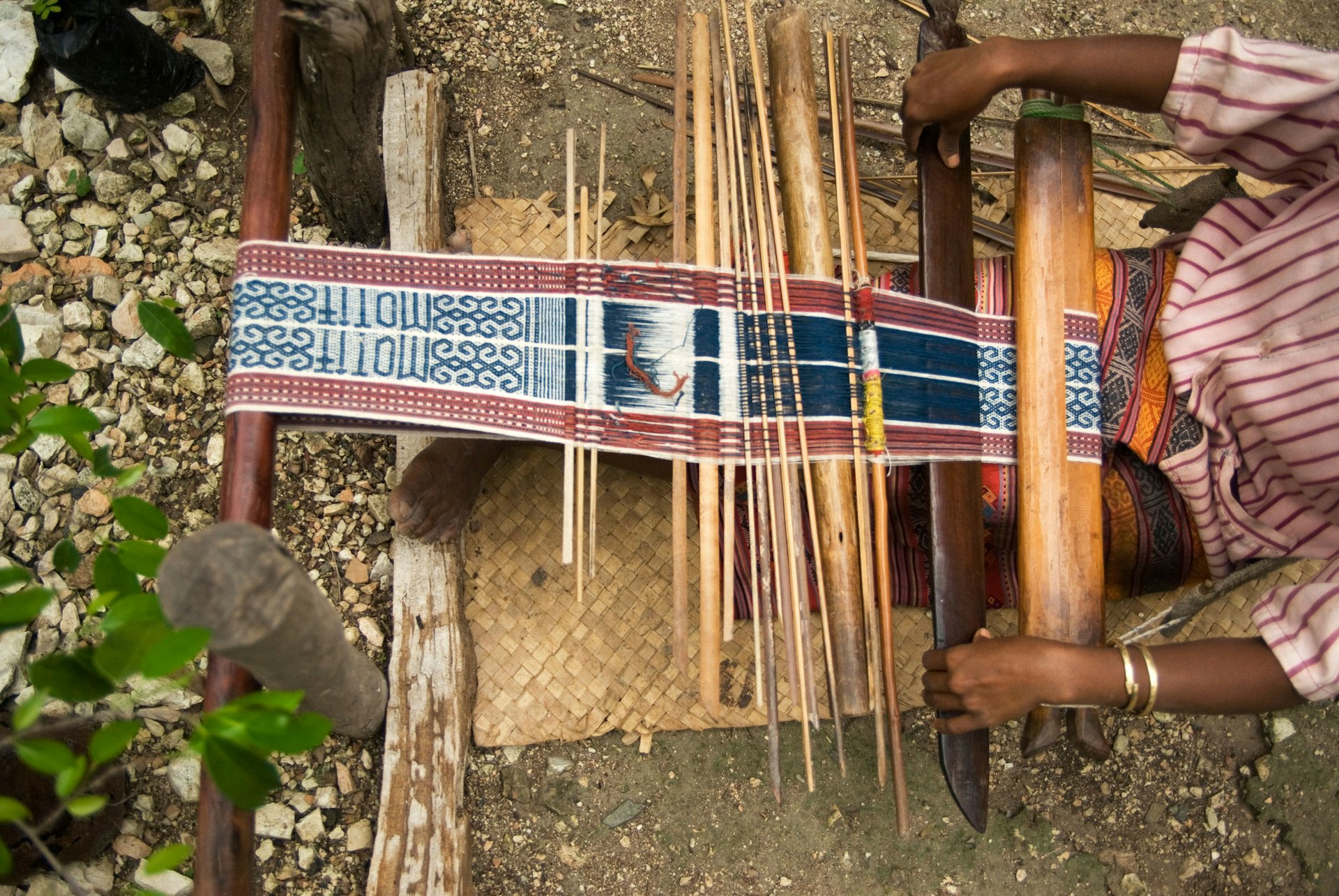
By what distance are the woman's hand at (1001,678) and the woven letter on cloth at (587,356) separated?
33 cm

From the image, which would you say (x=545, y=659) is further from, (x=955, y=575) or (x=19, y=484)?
(x=19, y=484)

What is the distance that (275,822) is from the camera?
6.40 ft

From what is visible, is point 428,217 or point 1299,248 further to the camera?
point 428,217

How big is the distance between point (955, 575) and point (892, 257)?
1.04 m

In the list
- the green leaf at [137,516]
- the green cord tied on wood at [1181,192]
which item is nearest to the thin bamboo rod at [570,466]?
the green leaf at [137,516]

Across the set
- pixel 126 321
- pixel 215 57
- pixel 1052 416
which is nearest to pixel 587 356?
pixel 1052 416

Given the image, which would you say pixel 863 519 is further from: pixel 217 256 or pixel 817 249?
pixel 217 256

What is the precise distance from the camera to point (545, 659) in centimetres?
204

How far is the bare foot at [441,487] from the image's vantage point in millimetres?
1856

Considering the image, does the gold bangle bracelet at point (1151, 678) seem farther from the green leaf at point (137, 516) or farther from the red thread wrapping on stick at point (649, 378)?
the green leaf at point (137, 516)

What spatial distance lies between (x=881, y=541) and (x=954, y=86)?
30.1 inches

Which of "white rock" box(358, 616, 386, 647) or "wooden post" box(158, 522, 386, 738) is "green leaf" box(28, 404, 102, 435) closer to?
"wooden post" box(158, 522, 386, 738)

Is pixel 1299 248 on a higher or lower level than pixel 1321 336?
higher

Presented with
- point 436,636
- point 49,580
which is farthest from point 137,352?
point 436,636
